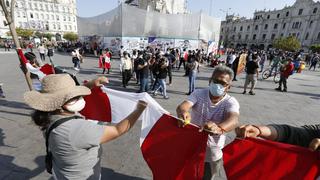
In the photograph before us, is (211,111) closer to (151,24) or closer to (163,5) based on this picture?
(151,24)

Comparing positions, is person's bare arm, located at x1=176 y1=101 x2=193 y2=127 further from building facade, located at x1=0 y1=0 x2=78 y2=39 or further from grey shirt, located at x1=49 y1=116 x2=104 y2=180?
building facade, located at x1=0 y1=0 x2=78 y2=39

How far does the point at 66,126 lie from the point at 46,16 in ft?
288

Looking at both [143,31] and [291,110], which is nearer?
[291,110]

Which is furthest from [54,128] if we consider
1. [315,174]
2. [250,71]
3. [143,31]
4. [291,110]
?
[143,31]

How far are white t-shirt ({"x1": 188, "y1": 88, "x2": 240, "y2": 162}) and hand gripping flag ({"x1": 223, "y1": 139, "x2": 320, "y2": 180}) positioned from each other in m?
0.47

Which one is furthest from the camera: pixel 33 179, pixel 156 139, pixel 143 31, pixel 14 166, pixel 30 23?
pixel 30 23

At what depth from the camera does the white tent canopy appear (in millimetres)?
18969

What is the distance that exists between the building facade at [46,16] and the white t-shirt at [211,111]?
81422 millimetres

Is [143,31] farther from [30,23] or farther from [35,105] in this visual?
[30,23]

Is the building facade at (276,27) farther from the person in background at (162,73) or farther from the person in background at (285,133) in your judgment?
the person in background at (285,133)

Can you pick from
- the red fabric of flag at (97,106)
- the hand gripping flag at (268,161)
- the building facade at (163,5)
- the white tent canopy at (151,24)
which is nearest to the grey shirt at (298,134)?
the hand gripping flag at (268,161)

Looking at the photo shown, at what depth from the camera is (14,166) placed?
3.28m

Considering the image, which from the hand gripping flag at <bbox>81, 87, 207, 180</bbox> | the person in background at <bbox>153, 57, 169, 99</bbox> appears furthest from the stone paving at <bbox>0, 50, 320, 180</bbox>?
the hand gripping flag at <bbox>81, 87, 207, 180</bbox>

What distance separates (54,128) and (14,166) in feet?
9.39
